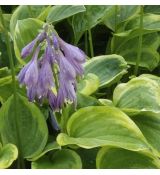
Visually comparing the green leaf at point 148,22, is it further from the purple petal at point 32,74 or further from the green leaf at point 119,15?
the purple petal at point 32,74

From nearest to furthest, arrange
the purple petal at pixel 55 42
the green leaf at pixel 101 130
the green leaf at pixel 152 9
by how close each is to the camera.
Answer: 1. the purple petal at pixel 55 42
2. the green leaf at pixel 101 130
3. the green leaf at pixel 152 9

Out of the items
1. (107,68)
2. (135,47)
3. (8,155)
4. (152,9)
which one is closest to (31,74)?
(8,155)

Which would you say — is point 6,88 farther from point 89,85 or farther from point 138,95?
point 138,95

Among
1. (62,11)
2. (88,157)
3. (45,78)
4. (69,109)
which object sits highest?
(45,78)

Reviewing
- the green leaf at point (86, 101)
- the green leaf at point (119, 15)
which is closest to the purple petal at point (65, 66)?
the green leaf at point (86, 101)
